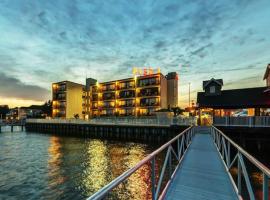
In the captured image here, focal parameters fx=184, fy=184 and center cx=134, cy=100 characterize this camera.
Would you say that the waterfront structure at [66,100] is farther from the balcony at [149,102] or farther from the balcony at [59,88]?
the balcony at [149,102]

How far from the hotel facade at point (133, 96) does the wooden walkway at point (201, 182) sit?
40514mm

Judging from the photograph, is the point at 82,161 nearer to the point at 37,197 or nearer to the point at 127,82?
A: the point at 37,197

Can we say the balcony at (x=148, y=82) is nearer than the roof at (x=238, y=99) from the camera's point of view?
No

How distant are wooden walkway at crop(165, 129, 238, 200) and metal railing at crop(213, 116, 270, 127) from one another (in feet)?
51.3

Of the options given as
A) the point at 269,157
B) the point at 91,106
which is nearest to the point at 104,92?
the point at 91,106

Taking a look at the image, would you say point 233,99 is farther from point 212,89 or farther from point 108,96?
point 108,96

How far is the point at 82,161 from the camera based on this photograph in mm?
19734

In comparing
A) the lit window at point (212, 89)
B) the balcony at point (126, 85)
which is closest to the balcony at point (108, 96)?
the balcony at point (126, 85)

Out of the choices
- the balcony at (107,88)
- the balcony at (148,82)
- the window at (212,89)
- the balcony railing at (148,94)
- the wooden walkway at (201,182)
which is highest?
the balcony at (148,82)

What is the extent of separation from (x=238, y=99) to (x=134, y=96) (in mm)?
31237

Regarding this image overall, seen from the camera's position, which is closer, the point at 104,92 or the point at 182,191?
the point at 182,191

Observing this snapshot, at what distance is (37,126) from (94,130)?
24749 mm

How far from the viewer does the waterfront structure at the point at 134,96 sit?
5200cm

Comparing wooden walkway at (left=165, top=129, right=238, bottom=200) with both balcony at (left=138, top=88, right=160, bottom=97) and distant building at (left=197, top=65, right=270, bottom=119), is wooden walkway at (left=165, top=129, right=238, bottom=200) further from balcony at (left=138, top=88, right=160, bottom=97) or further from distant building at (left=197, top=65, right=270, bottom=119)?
balcony at (left=138, top=88, right=160, bottom=97)
